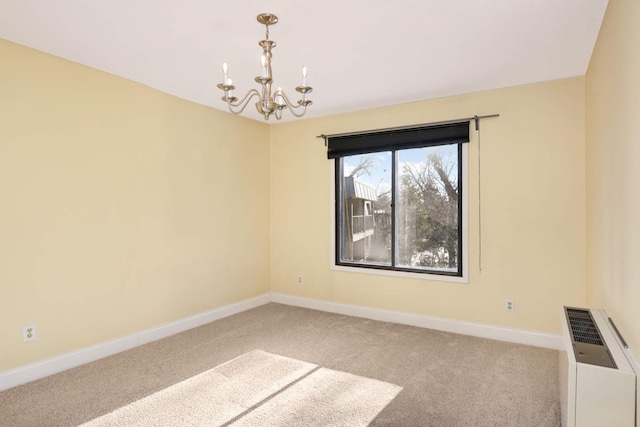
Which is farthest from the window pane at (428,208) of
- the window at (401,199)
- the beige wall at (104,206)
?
the beige wall at (104,206)

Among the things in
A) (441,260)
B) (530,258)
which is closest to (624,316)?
(530,258)

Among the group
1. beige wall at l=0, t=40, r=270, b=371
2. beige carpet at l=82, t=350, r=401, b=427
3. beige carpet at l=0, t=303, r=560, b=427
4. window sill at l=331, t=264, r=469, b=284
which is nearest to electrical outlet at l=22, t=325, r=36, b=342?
beige wall at l=0, t=40, r=270, b=371

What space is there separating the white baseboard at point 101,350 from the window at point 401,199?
65.9 inches

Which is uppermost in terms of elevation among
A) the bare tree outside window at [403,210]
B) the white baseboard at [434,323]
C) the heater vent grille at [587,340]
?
the bare tree outside window at [403,210]

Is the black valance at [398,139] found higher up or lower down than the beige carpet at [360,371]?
higher up

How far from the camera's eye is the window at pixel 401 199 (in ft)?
12.4

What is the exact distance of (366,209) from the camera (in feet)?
14.4

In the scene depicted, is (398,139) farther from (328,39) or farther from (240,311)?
(240,311)

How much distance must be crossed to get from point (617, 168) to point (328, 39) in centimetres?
191

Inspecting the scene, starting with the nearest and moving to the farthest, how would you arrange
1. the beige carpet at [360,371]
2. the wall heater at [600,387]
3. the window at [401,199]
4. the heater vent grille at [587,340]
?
1. the wall heater at [600,387]
2. the heater vent grille at [587,340]
3. the beige carpet at [360,371]
4. the window at [401,199]

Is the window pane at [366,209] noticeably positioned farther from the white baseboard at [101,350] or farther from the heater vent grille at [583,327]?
the heater vent grille at [583,327]

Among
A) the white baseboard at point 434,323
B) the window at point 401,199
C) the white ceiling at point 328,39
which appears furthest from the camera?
the window at point 401,199

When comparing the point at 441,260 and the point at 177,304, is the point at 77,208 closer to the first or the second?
the point at 177,304

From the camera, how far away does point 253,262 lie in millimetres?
4707
